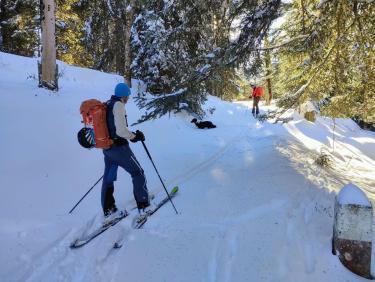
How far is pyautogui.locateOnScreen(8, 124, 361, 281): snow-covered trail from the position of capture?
4.38m

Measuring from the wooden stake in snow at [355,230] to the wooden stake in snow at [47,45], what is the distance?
9.67 meters

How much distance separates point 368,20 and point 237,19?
7.74 feet

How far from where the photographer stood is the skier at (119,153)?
18.6ft

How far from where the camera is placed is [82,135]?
5.66m

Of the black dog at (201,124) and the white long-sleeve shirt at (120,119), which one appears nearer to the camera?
the white long-sleeve shirt at (120,119)

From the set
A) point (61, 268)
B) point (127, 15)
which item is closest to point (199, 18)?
point (61, 268)

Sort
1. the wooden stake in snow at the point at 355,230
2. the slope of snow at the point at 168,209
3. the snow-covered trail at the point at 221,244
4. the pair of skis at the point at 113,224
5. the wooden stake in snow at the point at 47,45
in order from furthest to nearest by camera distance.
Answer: the wooden stake in snow at the point at 47,45 < the pair of skis at the point at 113,224 < the slope of snow at the point at 168,209 < the snow-covered trail at the point at 221,244 < the wooden stake in snow at the point at 355,230

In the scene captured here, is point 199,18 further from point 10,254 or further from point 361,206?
point 10,254

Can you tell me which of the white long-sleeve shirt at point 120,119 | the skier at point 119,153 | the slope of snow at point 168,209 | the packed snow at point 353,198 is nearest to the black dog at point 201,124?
the slope of snow at point 168,209

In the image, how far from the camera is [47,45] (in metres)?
11.5

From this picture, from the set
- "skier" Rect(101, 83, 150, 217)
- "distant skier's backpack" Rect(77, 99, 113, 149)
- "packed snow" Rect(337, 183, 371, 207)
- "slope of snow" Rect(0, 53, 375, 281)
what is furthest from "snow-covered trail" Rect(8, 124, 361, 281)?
"distant skier's backpack" Rect(77, 99, 113, 149)

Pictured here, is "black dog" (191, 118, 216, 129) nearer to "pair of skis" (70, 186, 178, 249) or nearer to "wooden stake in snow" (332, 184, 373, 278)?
"pair of skis" (70, 186, 178, 249)

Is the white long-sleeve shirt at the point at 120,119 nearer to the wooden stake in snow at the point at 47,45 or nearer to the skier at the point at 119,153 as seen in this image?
the skier at the point at 119,153

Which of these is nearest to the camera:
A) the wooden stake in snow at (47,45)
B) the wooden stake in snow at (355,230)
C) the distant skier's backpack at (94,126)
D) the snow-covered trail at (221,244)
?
the wooden stake in snow at (355,230)
